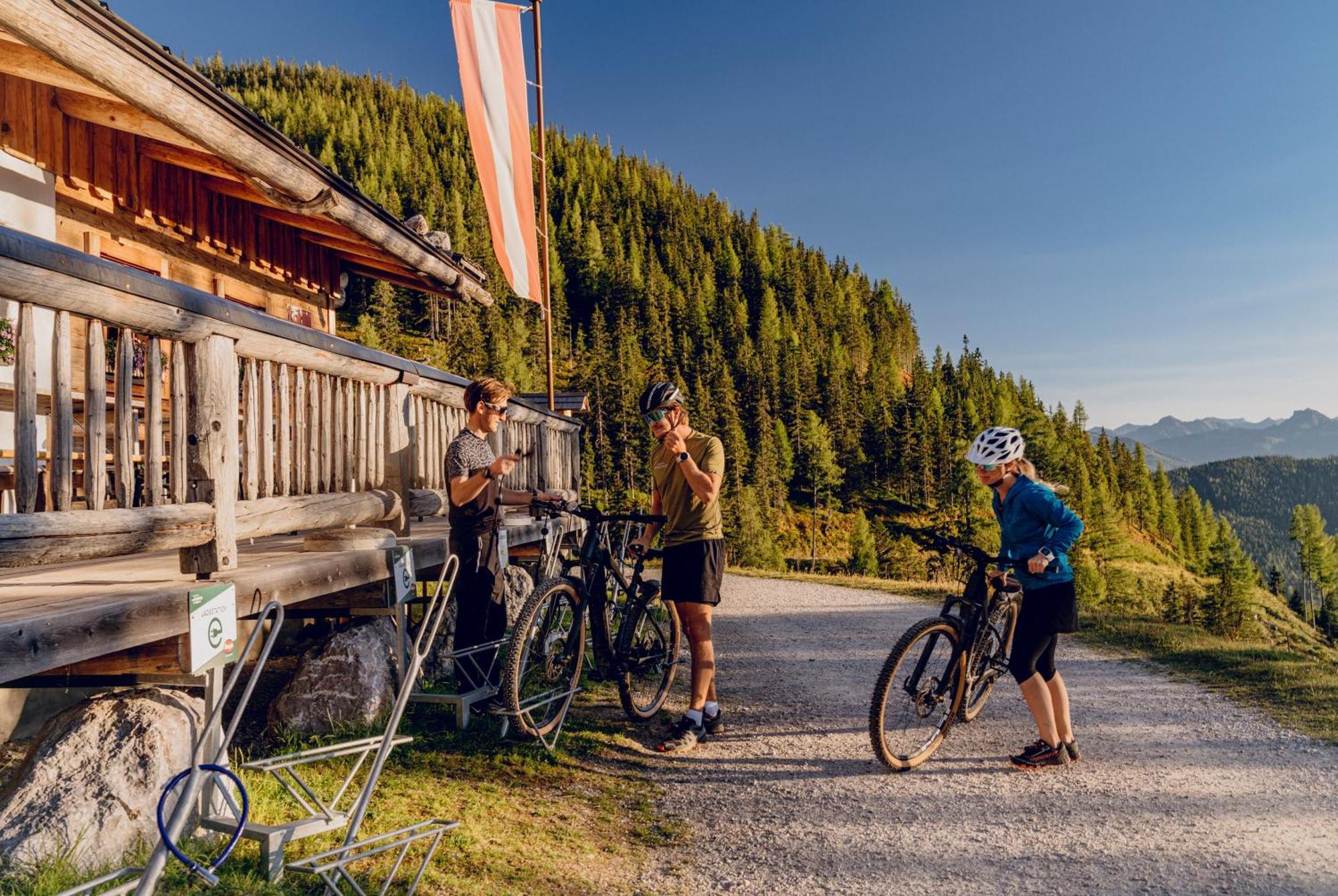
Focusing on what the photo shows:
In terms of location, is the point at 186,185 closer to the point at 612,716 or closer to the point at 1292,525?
the point at 612,716

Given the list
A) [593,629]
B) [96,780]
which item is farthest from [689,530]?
[96,780]

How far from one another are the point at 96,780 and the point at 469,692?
2834 mm

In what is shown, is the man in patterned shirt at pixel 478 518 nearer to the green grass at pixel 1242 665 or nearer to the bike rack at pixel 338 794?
the bike rack at pixel 338 794

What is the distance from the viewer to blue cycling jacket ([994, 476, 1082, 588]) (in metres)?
5.37

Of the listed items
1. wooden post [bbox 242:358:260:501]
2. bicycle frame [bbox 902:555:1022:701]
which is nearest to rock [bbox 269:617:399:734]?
wooden post [bbox 242:358:260:501]

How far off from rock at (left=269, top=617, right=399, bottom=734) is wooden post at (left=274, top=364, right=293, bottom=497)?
1686 millimetres

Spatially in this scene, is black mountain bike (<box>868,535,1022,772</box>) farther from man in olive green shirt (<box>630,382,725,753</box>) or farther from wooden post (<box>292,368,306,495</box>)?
wooden post (<box>292,368,306,495</box>)

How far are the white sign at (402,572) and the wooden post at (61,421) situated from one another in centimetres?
213

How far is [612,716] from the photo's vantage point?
262 inches

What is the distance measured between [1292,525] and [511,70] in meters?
130

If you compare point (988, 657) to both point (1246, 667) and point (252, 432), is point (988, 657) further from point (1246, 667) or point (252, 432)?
point (252, 432)

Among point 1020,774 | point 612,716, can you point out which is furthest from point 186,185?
point 1020,774

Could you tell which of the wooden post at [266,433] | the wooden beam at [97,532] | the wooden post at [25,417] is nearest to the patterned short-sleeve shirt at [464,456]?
the wooden post at [266,433]

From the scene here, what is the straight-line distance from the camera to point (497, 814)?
4629 mm
